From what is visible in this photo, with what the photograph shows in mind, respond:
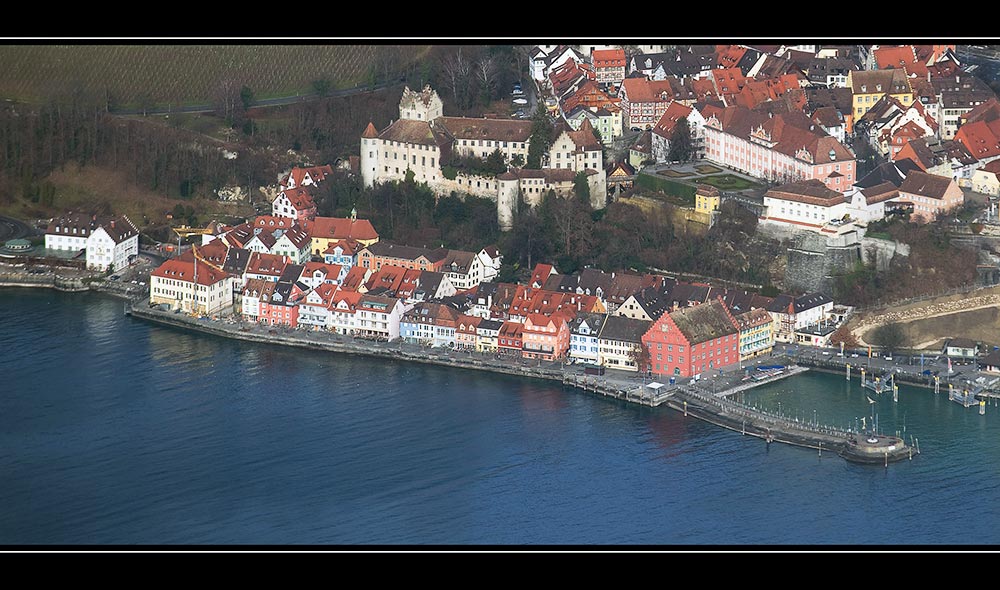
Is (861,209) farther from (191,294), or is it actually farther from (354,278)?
(191,294)

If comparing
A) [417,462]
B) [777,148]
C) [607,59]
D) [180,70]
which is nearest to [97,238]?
[180,70]

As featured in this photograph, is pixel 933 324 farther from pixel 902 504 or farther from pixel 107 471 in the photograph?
pixel 107 471

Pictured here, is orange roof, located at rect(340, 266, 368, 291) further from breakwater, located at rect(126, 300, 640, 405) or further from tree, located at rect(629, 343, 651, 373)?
tree, located at rect(629, 343, 651, 373)

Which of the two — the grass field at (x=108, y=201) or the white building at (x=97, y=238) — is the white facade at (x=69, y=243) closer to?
the white building at (x=97, y=238)

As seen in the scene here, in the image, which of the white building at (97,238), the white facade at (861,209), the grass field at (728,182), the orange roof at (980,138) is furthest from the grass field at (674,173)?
the white building at (97,238)

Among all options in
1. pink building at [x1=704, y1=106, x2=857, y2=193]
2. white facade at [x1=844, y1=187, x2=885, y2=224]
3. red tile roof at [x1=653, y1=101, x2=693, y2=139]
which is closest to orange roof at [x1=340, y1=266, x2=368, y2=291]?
red tile roof at [x1=653, y1=101, x2=693, y2=139]

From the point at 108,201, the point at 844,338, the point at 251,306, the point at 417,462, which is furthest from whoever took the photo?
the point at 108,201

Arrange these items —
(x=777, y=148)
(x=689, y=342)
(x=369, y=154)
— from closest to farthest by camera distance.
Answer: (x=689, y=342) → (x=777, y=148) → (x=369, y=154)
